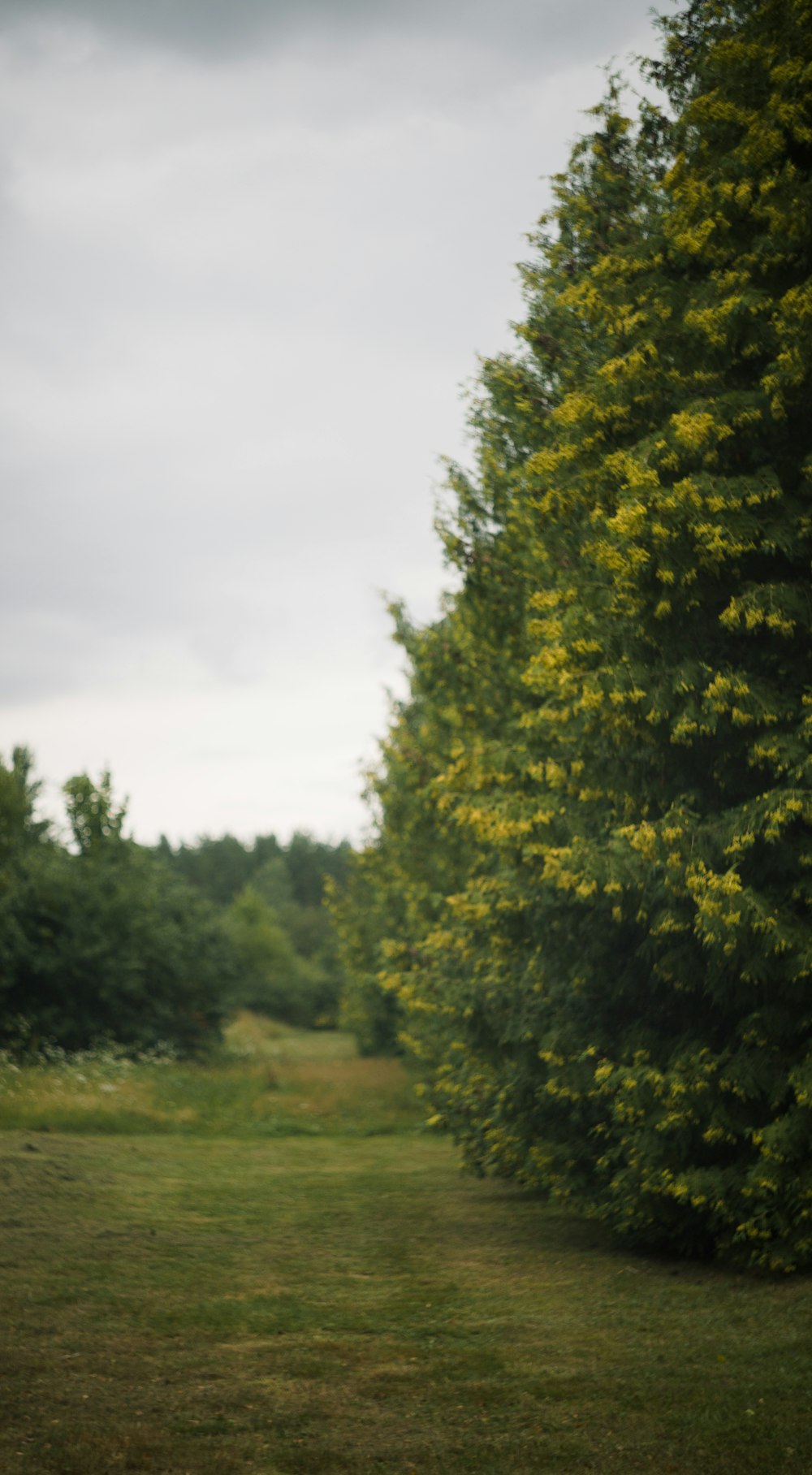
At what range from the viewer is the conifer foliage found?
29.1 ft

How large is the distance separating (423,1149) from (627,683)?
463 inches

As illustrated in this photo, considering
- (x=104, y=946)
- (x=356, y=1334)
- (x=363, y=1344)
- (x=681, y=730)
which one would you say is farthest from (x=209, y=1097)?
(x=681, y=730)

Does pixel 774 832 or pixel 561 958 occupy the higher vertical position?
pixel 774 832

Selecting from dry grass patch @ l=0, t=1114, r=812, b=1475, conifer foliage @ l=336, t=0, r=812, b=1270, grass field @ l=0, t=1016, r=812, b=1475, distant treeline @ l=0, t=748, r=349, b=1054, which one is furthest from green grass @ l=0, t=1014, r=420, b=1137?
conifer foliage @ l=336, t=0, r=812, b=1270

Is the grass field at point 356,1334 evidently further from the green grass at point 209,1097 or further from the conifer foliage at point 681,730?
the green grass at point 209,1097

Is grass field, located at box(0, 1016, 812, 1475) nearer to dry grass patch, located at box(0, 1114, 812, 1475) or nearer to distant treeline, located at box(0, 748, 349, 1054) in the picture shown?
dry grass patch, located at box(0, 1114, 812, 1475)

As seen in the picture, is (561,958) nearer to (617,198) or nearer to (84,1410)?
(84,1410)

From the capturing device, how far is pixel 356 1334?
7816 millimetres

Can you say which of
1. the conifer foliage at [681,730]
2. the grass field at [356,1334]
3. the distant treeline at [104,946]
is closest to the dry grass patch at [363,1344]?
the grass field at [356,1334]

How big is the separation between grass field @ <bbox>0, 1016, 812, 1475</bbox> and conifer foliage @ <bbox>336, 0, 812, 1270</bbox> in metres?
1.10

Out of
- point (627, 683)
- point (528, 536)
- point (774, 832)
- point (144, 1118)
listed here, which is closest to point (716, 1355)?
point (774, 832)

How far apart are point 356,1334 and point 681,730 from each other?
487 centimetres

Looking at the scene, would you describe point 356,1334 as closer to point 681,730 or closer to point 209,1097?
point 681,730

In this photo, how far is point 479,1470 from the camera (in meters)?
5.50
